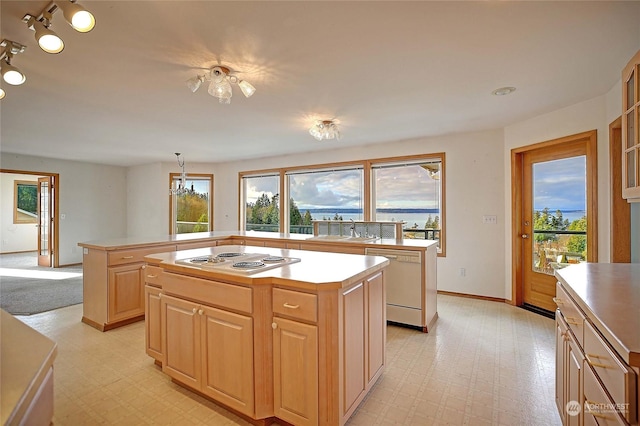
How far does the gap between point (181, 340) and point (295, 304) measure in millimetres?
960

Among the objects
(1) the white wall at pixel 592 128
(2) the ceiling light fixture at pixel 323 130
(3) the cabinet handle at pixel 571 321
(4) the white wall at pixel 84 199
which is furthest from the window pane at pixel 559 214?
(4) the white wall at pixel 84 199

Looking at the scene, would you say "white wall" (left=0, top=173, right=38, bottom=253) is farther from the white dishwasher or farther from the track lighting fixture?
the white dishwasher

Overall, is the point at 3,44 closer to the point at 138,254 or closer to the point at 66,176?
the point at 138,254

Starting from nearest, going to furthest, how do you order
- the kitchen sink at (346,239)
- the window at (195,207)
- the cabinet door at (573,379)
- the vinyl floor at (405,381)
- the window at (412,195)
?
the cabinet door at (573,379)
the vinyl floor at (405,381)
the kitchen sink at (346,239)
the window at (412,195)
the window at (195,207)

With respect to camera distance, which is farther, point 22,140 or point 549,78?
point 22,140

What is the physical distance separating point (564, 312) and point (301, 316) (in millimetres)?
1354

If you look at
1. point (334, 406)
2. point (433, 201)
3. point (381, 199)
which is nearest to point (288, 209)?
point (381, 199)

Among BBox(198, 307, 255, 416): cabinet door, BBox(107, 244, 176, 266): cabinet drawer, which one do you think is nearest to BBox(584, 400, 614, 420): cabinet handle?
BBox(198, 307, 255, 416): cabinet door

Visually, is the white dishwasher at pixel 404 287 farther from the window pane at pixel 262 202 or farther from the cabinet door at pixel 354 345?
the window pane at pixel 262 202

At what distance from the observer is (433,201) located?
15.4 feet

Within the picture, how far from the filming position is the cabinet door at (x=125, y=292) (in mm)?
3109

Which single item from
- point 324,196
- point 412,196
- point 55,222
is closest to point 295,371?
point 412,196

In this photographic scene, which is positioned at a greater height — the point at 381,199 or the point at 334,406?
the point at 381,199

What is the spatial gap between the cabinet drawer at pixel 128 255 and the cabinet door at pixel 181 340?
4.53ft
